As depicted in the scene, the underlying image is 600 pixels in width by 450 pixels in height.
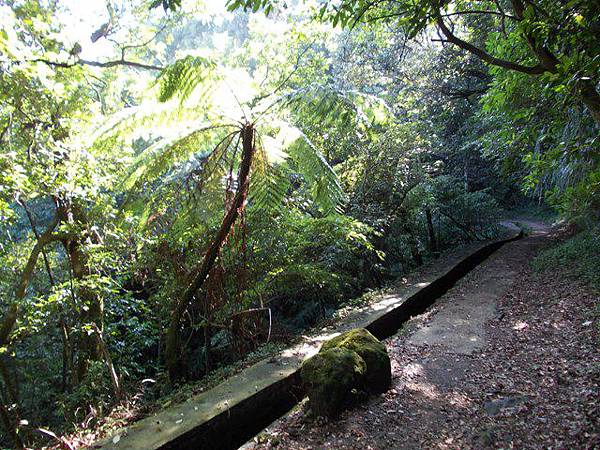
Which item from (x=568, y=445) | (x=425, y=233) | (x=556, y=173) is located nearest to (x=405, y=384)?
(x=568, y=445)

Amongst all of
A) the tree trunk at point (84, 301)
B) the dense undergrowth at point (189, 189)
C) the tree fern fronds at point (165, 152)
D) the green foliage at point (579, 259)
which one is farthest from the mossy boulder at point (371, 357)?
the green foliage at point (579, 259)

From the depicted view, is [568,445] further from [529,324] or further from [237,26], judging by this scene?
[237,26]

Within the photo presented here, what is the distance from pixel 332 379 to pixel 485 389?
5.04ft

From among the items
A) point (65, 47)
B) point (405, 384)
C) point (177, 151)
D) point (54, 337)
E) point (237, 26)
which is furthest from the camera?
point (237, 26)

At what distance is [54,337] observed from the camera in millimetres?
6363

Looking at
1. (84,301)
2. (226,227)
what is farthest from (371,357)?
(84,301)

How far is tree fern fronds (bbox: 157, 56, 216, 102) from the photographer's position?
3.68m

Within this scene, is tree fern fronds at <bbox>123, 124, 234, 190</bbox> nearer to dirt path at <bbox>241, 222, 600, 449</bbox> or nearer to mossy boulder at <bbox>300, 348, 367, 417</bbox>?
mossy boulder at <bbox>300, 348, 367, 417</bbox>

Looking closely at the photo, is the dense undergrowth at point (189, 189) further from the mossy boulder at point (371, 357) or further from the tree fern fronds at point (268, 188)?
the mossy boulder at point (371, 357)

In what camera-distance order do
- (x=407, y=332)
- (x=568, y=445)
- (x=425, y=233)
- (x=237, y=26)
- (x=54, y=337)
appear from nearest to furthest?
(x=568, y=445)
(x=407, y=332)
(x=54, y=337)
(x=425, y=233)
(x=237, y=26)

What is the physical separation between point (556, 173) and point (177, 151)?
5.87 m

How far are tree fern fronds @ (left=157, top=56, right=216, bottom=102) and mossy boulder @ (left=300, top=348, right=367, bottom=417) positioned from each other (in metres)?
2.79

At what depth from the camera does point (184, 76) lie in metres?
3.72

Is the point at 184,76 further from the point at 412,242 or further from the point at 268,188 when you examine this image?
the point at 412,242
